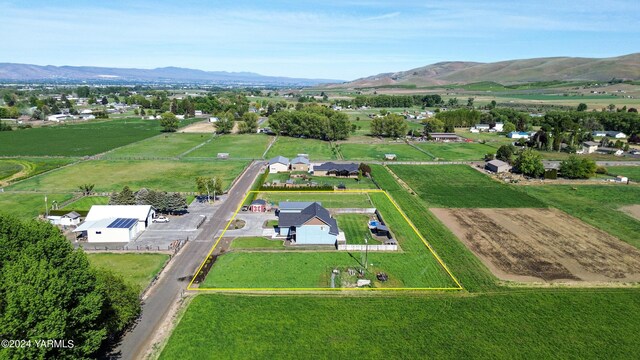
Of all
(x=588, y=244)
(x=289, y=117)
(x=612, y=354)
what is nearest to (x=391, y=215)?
(x=588, y=244)

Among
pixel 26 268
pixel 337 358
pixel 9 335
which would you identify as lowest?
pixel 337 358

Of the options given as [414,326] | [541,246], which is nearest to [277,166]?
[541,246]

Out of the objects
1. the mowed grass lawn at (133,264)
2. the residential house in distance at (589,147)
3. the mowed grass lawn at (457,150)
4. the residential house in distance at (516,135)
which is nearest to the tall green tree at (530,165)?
the mowed grass lawn at (457,150)

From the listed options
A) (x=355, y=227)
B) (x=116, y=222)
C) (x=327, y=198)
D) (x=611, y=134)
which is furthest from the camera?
(x=611, y=134)

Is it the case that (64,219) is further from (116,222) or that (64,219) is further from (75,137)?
(75,137)

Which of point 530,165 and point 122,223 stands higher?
point 530,165

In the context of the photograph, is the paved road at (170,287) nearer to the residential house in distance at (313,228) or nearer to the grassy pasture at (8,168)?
the residential house in distance at (313,228)

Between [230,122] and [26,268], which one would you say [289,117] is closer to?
[230,122]
